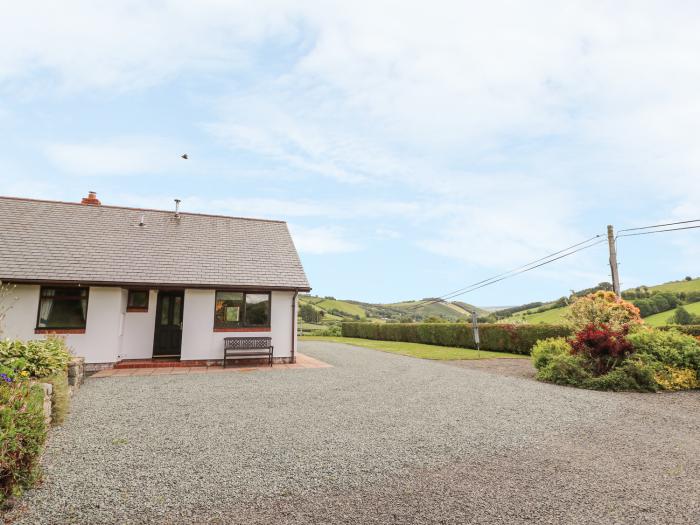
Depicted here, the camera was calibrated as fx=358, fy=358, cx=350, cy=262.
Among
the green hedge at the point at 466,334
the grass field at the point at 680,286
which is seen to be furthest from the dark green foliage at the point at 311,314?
the grass field at the point at 680,286

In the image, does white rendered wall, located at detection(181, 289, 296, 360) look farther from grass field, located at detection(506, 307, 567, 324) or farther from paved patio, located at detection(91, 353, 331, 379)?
grass field, located at detection(506, 307, 567, 324)

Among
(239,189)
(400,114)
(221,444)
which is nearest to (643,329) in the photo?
(400,114)

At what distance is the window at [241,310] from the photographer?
13461mm

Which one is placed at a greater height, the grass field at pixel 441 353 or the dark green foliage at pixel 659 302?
the dark green foliage at pixel 659 302

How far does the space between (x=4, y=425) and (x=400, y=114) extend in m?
12.5

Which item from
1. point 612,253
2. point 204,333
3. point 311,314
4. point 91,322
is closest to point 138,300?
point 91,322

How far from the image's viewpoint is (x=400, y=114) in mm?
12617

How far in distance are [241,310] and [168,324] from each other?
3.05m

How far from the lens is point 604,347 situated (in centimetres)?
1044

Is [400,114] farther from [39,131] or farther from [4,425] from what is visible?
[4,425]

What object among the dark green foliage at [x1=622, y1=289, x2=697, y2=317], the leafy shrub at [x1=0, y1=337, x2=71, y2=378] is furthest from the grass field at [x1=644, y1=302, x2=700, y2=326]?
the leafy shrub at [x1=0, y1=337, x2=71, y2=378]

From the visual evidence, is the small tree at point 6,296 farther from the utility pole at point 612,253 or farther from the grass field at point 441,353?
the utility pole at point 612,253

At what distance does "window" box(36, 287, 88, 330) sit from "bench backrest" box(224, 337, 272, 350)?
477 centimetres

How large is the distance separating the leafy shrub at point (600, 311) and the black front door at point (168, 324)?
52.0 ft
